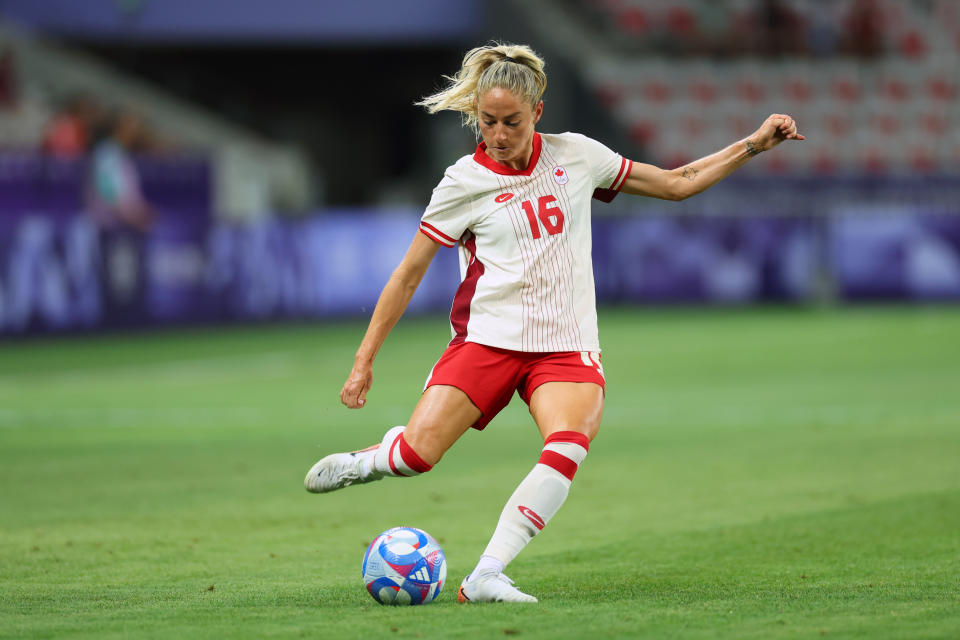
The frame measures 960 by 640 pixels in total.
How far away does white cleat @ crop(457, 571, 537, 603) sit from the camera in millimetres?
5680

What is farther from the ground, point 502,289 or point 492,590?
point 502,289

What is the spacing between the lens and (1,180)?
2188 cm

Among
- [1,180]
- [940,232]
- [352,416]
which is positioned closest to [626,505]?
[352,416]

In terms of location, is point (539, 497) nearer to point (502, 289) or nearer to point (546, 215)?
point (502, 289)

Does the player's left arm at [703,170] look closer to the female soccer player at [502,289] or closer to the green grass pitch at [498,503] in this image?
the female soccer player at [502,289]

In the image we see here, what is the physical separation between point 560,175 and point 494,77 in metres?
0.58

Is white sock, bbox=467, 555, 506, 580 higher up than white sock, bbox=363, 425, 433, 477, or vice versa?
white sock, bbox=363, 425, 433, 477

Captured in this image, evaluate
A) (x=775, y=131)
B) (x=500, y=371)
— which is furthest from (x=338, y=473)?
(x=775, y=131)

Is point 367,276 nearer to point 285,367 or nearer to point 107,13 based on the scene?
point 285,367

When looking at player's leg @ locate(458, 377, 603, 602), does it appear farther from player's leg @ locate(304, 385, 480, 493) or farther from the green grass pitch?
player's leg @ locate(304, 385, 480, 493)

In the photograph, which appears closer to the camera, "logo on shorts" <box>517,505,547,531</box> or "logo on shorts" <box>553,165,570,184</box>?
"logo on shorts" <box>517,505,547,531</box>

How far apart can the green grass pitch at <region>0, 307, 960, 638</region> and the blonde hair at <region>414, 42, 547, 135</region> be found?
2088 millimetres

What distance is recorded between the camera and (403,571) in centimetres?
576

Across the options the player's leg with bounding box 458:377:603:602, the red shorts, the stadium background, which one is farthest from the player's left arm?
the stadium background
